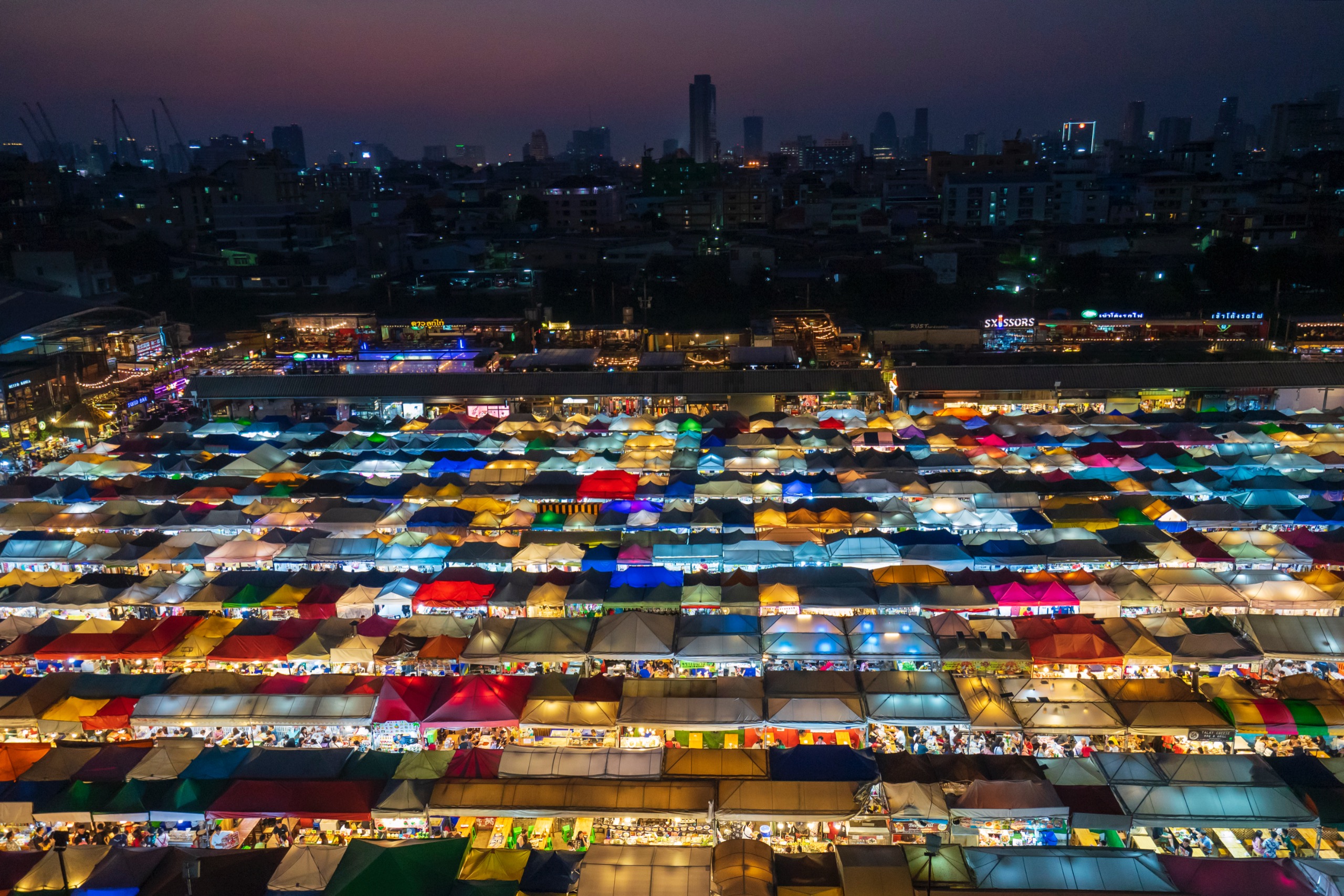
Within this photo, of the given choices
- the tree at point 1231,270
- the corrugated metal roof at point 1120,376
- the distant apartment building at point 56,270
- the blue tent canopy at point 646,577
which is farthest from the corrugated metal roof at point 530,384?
the tree at point 1231,270

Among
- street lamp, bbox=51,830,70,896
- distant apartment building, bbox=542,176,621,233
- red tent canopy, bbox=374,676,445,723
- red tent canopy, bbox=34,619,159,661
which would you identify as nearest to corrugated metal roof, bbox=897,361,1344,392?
red tent canopy, bbox=374,676,445,723

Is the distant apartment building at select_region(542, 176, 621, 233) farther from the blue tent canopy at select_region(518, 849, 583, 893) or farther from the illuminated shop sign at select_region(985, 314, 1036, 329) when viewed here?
the blue tent canopy at select_region(518, 849, 583, 893)

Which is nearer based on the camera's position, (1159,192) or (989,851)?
(989,851)

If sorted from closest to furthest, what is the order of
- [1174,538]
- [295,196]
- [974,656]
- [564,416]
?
[974,656]
[1174,538]
[564,416]
[295,196]

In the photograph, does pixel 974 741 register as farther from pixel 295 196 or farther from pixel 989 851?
pixel 295 196

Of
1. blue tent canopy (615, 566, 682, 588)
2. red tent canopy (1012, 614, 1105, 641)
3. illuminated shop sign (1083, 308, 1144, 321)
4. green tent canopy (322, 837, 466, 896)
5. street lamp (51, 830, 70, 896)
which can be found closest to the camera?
green tent canopy (322, 837, 466, 896)

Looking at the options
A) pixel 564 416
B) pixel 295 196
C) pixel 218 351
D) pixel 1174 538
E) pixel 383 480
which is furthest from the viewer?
pixel 295 196

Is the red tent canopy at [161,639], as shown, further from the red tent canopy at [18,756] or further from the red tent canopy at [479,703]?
the red tent canopy at [479,703]

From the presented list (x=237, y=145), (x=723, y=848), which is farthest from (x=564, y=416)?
(x=237, y=145)
